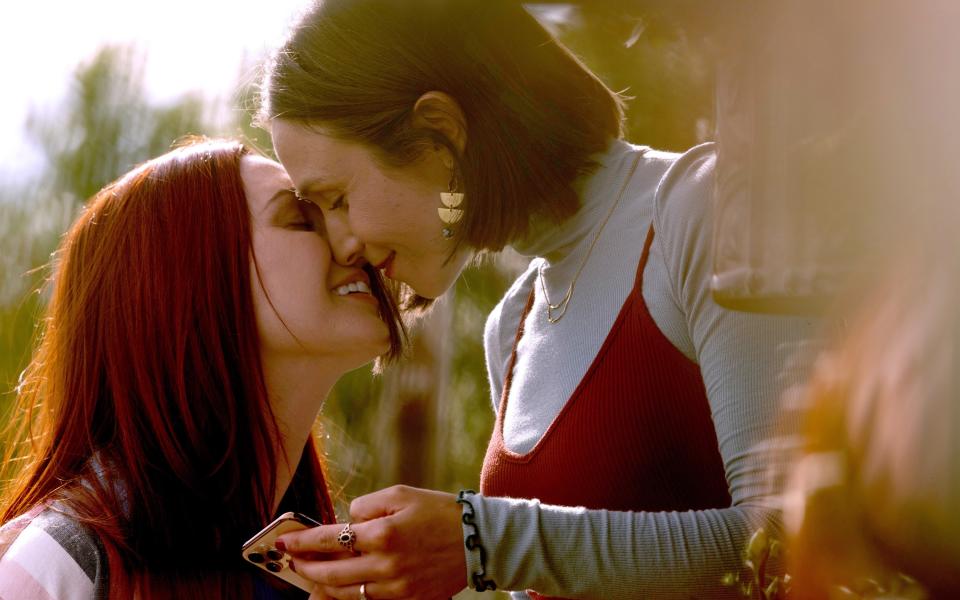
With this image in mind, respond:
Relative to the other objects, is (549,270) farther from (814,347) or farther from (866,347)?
(866,347)

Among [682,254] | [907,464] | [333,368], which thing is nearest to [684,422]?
[682,254]

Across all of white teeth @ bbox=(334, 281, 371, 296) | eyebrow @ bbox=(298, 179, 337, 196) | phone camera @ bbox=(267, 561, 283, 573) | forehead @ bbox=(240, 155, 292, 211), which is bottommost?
phone camera @ bbox=(267, 561, 283, 573)

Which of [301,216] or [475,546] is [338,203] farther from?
[475,546]

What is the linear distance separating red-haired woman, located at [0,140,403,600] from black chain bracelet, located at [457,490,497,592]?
67 cm

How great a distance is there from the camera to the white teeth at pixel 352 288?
2260 millimetres

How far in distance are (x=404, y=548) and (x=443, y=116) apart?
0.86m

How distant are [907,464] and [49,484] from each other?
181 cm

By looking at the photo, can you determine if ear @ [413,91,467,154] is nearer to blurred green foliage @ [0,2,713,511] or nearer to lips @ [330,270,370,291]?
lips @ [330,270,370,291]

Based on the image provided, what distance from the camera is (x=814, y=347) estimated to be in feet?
2.60

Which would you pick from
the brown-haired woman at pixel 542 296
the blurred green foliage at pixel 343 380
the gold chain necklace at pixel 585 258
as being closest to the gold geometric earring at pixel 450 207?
the brown-haired woman at pixel 542 296

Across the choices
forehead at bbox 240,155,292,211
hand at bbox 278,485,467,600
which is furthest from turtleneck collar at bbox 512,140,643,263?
hand at bbox 278,485,467,600

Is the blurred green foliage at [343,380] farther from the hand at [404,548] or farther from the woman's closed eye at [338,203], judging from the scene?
the hand at [404,548]

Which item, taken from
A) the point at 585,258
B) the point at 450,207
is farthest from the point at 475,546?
the point at 450,207

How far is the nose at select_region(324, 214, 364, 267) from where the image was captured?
2174 millimetres
